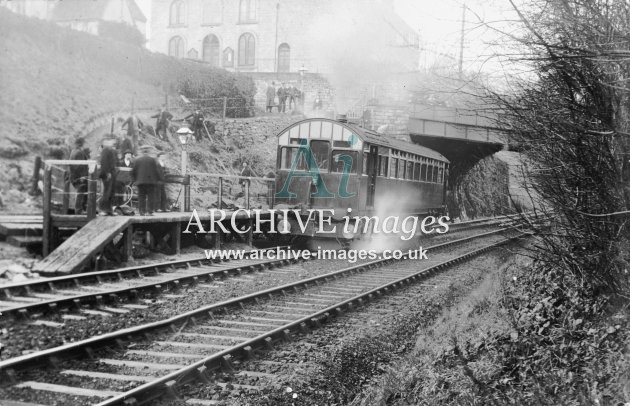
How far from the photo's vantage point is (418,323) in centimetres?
841

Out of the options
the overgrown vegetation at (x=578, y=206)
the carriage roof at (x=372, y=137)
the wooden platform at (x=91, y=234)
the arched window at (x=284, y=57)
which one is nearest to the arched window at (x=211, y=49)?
the arched window at (x=284, y=57)

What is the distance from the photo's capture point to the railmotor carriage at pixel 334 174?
1450cm

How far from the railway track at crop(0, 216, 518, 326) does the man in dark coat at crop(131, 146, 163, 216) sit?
1.86 m

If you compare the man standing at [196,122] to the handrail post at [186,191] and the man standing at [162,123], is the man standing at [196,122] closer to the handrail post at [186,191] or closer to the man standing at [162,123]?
the man standing at [162,123]

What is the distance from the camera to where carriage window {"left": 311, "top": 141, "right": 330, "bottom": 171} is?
15.0 metres

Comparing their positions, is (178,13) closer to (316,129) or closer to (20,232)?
(316,129)

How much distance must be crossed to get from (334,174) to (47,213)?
253 inches

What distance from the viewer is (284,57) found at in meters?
44.7

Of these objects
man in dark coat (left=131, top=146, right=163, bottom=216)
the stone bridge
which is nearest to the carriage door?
man in dark coat (left=131, top=146, right=163, bottom=216)

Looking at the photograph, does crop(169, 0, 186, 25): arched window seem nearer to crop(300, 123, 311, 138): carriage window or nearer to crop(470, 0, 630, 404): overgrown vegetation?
crop(300, 123, 311, 138): carriage window

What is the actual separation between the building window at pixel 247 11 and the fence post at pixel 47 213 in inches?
1424

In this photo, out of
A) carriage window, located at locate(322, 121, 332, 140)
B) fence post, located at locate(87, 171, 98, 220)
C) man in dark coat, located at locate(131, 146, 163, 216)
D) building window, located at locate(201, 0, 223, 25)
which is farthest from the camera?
building window, located at locate(201, 0, 223, 25)

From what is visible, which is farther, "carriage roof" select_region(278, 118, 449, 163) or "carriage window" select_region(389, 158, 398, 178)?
"carriage window" select_region(389, 158, 398, 178)

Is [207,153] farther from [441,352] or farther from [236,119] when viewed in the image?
[441,352]
